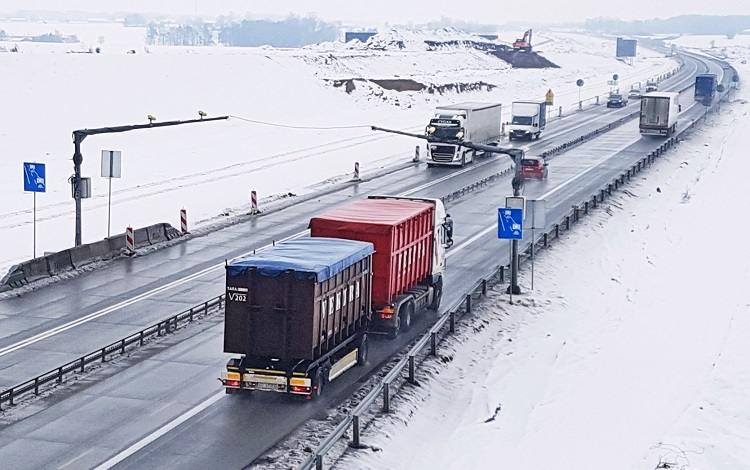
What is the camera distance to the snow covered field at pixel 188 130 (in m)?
48.7

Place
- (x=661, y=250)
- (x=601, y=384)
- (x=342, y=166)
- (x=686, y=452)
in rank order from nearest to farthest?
(x=686, y=452) < (x=601, y=384) < (x=661, y=250) < (x=342, y=166)

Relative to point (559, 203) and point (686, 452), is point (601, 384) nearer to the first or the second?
point (686, 452)

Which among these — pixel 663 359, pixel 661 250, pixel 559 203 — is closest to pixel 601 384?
pixel 663 359

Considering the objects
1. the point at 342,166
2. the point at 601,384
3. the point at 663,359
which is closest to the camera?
the point at 601,384

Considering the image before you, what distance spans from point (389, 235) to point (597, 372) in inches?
228

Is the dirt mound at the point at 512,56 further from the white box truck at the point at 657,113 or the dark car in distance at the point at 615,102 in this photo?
the white box truck at the point at 657,113

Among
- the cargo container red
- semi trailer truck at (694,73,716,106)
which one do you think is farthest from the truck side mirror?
semi trailer truck at (694,73,716,106)

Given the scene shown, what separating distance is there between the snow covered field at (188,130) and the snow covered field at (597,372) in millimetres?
15612

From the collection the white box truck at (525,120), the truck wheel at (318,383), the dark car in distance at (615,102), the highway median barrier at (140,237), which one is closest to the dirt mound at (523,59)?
the dark car in distance at (615,102)

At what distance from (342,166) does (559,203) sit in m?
19.7

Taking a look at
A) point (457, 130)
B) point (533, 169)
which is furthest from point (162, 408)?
point (457, 130)

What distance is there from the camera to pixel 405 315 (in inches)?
1080

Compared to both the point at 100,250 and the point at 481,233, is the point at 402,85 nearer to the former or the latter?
the point at 481,233

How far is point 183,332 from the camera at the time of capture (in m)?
27.0
